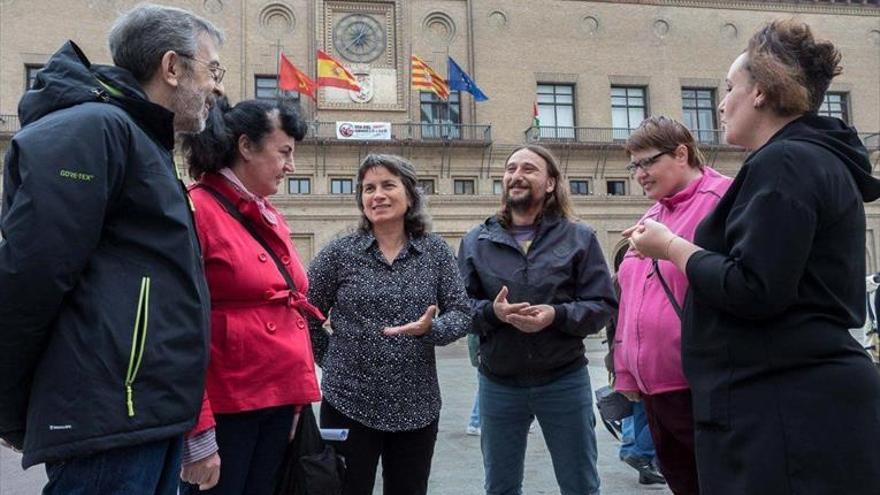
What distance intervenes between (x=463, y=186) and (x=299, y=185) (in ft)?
21.7

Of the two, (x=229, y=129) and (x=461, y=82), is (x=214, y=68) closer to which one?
(x=229, y=129)

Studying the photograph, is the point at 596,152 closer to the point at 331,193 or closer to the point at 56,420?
the point at 331,193

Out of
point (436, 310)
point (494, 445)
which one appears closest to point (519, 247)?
point (436, 310)

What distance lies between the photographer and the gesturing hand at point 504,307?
313cm

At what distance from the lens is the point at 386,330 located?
3.02 metres

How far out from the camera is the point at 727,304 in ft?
6.38

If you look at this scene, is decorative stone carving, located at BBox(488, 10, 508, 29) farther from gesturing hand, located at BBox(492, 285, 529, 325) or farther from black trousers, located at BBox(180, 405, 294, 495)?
black trousers, located at BBox(180, 405, 294, 495)

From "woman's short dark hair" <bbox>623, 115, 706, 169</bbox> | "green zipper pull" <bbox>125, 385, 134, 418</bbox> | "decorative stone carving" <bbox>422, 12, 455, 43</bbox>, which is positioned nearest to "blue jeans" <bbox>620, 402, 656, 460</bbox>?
"woman's short dark hair" <bbox>623, 115, 706, 169</bbox>

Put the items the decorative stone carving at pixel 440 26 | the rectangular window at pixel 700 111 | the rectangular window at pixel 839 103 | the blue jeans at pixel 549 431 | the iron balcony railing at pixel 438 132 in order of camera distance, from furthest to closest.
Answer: the rectangular window at pixel 839 103, the rectangular window at pixel 700 111, the decorative stone carving at pixel 440 26, the iron balcony railing at pixel 438 132, the blue jeans at pixel 549 431

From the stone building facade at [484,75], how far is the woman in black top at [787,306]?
24.2 metres

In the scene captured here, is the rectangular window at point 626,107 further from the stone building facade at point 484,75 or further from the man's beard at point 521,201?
the man's beard at point 521,201

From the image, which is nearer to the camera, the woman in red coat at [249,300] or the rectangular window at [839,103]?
the woman in red coat at [249,300]

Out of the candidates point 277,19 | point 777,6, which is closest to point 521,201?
point 277,19

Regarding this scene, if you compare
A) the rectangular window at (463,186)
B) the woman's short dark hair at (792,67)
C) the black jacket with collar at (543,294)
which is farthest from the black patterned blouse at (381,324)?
the rectangular window at (463,186)
